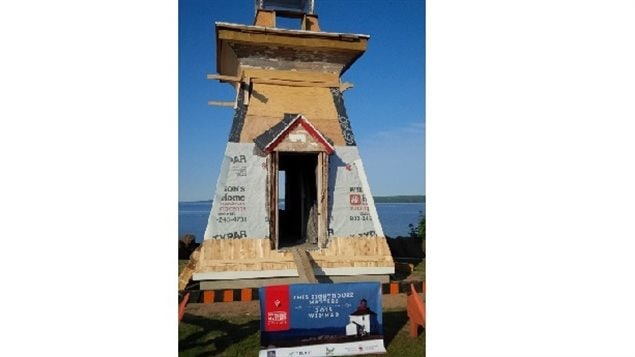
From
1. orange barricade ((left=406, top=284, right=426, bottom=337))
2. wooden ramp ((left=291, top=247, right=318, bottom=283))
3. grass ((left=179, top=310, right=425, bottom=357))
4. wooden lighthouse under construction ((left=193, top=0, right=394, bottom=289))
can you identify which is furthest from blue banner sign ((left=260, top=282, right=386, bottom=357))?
wooden lighthouse under construction ((left=193, top=0, right=394, bottom=289))

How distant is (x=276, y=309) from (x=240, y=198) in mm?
1661

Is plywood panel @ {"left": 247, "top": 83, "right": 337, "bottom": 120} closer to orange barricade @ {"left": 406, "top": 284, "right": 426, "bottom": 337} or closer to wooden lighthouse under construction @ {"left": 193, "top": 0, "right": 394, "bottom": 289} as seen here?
wooden lighthouse under construction @ {"left": 193, "top": 0, "right": 394, "bottom": 289}

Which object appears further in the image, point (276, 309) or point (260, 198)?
point (260, 198)

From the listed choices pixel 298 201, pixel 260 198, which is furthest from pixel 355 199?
pixel 298 201

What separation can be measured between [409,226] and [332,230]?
3.25m

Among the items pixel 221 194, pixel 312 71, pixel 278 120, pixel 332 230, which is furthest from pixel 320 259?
pixel 312 71

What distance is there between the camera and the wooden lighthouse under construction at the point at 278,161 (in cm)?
569

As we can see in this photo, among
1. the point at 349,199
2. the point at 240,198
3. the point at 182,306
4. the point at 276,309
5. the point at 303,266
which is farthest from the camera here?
the point at 349,199

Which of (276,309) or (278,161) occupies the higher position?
(278,161)

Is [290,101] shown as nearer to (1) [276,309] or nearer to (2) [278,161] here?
(2) [278,161]

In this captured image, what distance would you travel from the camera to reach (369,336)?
4742 millimetres

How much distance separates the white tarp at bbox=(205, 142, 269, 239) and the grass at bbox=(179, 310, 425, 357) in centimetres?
110

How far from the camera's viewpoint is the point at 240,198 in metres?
5.73

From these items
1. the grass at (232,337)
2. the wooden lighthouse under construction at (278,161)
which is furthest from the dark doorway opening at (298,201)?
the grass at (232,337)
